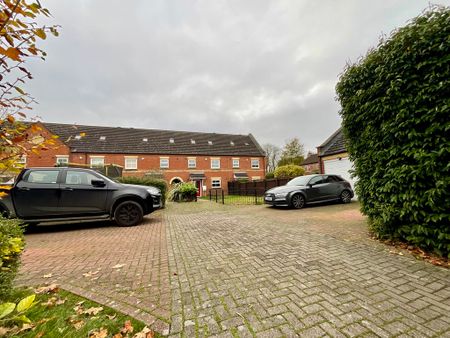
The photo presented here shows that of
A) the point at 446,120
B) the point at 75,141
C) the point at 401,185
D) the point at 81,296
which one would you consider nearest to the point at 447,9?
the point at 446,120

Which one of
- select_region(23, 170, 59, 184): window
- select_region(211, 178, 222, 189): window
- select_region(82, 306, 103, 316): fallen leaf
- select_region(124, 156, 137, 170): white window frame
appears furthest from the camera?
select_region(211, 178, 222, 189): window

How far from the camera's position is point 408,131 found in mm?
3725

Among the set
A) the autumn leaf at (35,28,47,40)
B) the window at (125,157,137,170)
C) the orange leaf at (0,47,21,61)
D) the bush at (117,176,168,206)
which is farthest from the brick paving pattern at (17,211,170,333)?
the window at (125,157,137,170)

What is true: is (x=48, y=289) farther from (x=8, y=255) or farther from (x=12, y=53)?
(x=12, y=53)

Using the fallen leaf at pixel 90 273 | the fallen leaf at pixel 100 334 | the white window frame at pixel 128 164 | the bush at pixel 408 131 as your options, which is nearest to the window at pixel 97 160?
the white window frame at pixel 128 164

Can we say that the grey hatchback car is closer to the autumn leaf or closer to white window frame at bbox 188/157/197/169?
the autumn leaf

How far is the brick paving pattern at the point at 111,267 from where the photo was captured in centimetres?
256

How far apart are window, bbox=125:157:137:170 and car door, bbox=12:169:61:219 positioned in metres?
19.7

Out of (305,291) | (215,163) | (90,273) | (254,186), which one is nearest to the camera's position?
(305,291)

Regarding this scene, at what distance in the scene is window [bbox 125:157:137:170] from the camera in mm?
25092

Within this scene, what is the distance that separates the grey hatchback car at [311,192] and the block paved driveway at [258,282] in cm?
405

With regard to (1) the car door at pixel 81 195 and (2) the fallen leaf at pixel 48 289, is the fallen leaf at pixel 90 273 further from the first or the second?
(1) the car door at pixel 81 195

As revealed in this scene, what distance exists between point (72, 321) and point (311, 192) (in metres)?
9.19

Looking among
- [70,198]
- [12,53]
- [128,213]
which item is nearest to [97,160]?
[70,198]
